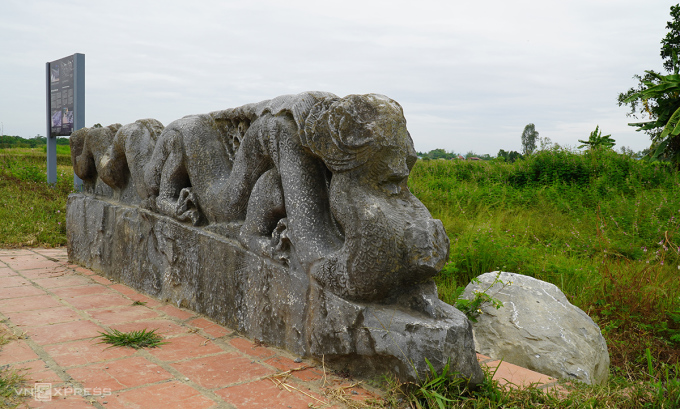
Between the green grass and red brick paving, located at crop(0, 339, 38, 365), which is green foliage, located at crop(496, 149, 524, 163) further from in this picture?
the green grass

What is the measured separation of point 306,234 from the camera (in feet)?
7.91

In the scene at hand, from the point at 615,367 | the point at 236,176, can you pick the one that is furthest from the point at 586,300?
the point at 236,176

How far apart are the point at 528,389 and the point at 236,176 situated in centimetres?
187

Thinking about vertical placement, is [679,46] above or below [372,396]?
above

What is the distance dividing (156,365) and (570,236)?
3.92 metres

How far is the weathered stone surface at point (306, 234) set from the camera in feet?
6.95

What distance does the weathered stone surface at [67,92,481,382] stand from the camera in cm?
212

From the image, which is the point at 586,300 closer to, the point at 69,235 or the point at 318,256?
the point at 318,256

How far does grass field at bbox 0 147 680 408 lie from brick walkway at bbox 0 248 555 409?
40 cm

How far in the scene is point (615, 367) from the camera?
9.72ft

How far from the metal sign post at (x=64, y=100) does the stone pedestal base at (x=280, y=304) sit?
340 cm

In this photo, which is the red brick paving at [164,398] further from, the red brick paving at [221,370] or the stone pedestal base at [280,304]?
the stone pedestal base at [280,304]

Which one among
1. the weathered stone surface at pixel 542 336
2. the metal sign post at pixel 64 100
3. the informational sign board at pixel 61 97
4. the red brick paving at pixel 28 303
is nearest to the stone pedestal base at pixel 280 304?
the red brick paving at pixel 28 303

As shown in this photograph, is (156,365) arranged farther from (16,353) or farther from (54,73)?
(54,73)
